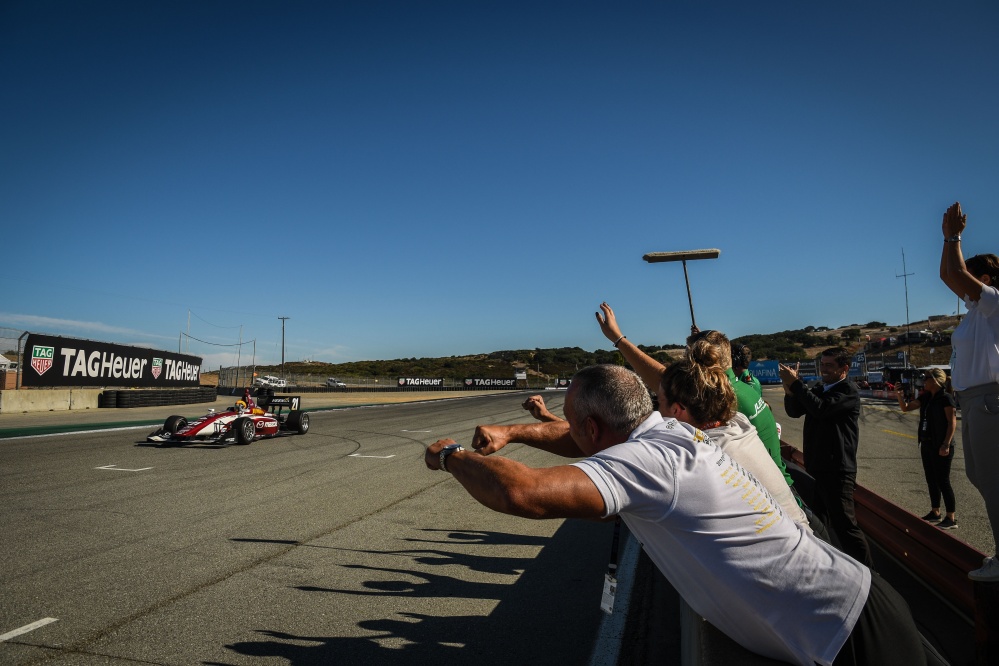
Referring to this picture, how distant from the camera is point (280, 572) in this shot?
4387mm

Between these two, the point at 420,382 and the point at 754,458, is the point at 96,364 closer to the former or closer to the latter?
the point at 754,458

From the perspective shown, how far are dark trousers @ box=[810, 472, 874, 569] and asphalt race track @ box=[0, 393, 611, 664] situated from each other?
1.75 meters

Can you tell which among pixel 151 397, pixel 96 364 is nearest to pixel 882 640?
pixel 96 364

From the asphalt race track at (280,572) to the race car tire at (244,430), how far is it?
3233mm

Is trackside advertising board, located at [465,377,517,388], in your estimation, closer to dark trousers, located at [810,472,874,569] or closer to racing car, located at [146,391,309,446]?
racing car, located at [146,391,309,446]

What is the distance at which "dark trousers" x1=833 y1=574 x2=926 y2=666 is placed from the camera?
171 centimetres

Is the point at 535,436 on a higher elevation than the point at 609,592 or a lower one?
higher

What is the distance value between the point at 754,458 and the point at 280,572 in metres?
3.62

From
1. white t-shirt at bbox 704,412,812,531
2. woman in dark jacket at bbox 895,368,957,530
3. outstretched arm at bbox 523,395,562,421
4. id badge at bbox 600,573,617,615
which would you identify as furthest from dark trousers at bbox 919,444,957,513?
id badge at bbox 600,573,617,615

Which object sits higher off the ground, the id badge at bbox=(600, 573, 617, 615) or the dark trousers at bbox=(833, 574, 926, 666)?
the dark trousers at bbox=(833, 574, 926, 666)

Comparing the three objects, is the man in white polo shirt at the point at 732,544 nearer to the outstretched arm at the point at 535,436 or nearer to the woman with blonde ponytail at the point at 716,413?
the woman with blonde ponytail at the point at 716,413

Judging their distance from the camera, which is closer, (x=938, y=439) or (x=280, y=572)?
(x=280, y=572)

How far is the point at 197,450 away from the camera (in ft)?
36.3

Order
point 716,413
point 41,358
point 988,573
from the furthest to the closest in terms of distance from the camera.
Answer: point 41,358
point 716,413
point 988,573
